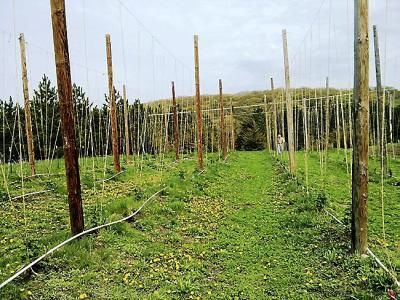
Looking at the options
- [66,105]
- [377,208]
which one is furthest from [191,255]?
[377,208]

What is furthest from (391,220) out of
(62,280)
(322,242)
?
(62,280)

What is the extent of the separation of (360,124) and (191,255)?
2993 millimetres

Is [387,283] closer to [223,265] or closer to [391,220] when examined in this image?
[223,265]

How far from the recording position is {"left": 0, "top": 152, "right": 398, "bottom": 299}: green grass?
4359 mm

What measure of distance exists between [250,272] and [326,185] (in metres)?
8.10

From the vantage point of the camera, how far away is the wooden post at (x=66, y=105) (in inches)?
229

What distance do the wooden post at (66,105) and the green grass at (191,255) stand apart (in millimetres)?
419

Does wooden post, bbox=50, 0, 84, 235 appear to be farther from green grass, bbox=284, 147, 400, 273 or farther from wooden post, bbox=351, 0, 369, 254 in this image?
green grass, bbox=284, 147, 400, 273

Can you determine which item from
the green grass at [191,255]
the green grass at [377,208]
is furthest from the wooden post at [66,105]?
the green grass at [377,208]

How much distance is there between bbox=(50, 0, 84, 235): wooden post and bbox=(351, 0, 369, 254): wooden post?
399 centimetres

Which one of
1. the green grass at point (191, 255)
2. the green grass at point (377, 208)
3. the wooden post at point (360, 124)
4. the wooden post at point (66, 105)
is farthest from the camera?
the wooden post at point (66, 105)

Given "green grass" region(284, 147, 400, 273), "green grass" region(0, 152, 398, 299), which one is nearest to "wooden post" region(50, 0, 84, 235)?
"green grass" region(0, 152, 398, 299)

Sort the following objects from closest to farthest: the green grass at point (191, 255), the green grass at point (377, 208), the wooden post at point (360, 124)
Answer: the green grass at point (191, 255)
the wooden post at point (360, 124)
the green grass at point (377, 208)

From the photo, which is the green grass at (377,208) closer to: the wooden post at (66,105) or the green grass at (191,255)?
the green grass at (191,255)
